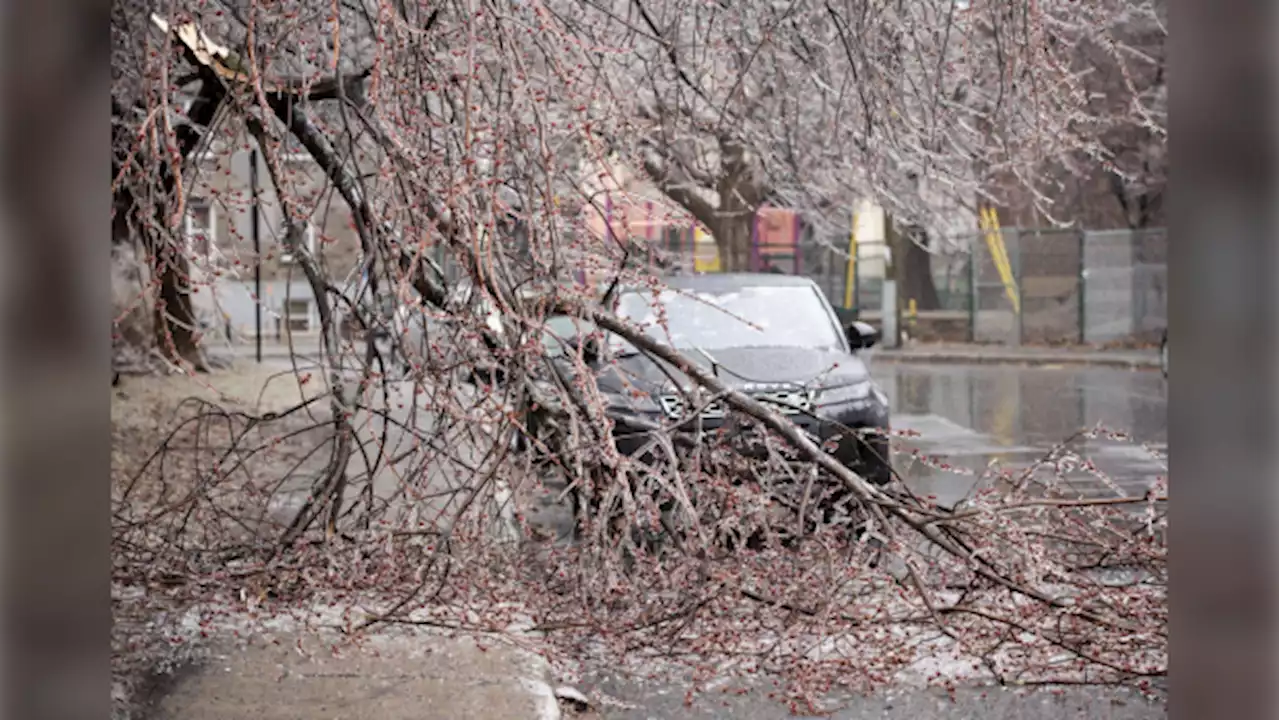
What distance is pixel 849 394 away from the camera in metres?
8.32

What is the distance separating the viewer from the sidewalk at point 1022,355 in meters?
23.5

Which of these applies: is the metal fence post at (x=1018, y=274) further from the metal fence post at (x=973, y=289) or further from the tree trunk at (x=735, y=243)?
the tree trunk at (x=735, y=243)

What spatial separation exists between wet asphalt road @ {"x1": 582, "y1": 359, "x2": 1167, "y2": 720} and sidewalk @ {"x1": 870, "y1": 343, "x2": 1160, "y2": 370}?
745mm

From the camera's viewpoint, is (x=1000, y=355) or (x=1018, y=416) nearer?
(x=1018, y=416)

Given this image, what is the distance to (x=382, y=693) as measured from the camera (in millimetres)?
4660

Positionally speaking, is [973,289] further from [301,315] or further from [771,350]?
[771,350]

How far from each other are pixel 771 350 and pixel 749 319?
54 cm

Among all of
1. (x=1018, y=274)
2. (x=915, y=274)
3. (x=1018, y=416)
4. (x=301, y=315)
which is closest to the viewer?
(x=1018, y=416)

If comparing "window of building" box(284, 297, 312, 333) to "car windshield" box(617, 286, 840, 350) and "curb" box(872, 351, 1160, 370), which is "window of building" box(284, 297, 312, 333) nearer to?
"curb" box(872, 351, 1160, 370)

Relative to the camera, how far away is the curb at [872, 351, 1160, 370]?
2306 centimetres

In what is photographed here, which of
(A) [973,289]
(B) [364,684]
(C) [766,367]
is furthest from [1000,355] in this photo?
(B) [364,684]

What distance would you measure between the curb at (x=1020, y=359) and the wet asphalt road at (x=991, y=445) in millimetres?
661

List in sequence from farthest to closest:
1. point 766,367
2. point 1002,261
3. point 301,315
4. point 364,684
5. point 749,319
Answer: point 301,315 → point 1002,261 → point 749,319 → point 766,367 → point 364,684

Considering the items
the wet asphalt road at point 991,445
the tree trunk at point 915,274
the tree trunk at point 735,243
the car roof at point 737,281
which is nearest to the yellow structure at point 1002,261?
the tree trunk at point 915,274
